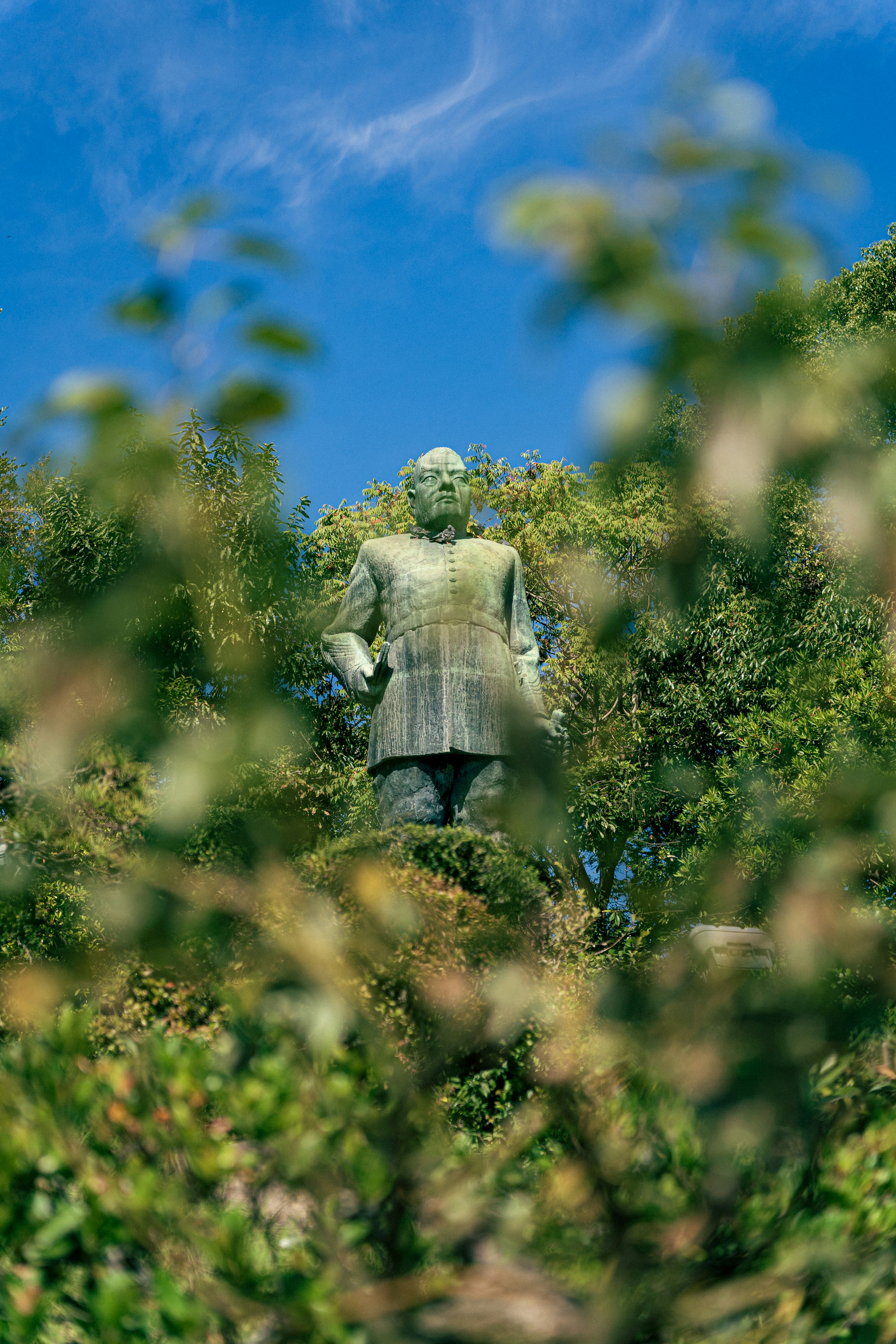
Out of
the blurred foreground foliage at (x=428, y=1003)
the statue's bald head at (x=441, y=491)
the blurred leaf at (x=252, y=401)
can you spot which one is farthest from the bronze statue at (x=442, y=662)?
the blurred leaf at (x=252, y=401)

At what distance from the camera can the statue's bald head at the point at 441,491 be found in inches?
261

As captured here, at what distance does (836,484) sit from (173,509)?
1845 mm

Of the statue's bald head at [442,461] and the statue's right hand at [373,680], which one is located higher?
the statue's bald head at [442,461]

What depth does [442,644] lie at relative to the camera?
6242mm

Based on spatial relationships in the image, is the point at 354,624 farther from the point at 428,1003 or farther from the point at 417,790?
the point at 428,1003

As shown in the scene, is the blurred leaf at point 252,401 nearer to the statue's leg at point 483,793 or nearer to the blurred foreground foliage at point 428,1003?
the blurred foreground foliage at point 428,1003

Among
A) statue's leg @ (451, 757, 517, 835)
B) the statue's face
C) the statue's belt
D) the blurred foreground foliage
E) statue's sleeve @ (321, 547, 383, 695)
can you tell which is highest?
the statue's face

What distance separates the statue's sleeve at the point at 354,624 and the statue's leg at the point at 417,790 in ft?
1.92

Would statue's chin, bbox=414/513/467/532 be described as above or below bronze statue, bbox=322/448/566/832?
above

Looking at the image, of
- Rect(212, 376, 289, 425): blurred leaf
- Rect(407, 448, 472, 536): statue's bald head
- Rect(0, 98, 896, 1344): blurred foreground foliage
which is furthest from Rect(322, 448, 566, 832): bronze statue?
Rect(212, 376, 289, 425): blurred leaf

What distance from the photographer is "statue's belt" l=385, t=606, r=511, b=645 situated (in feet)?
20.6

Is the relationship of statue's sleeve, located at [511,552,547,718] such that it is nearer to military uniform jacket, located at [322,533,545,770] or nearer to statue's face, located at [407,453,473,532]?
military uniform jacket, located at [322,533,545,770]

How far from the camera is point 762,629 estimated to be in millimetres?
14008

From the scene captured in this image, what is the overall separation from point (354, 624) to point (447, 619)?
27.6 inches
